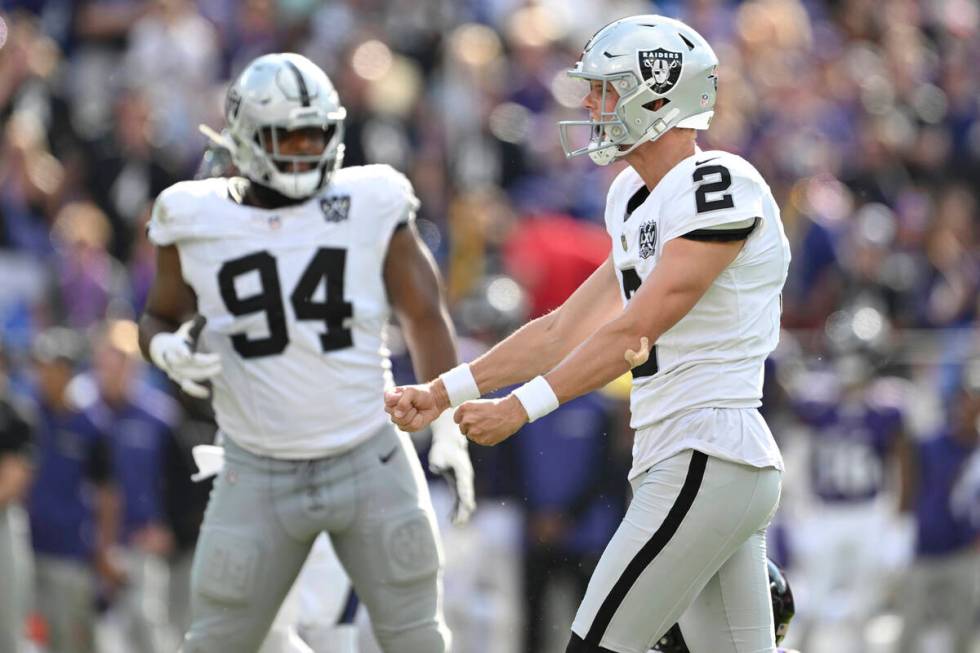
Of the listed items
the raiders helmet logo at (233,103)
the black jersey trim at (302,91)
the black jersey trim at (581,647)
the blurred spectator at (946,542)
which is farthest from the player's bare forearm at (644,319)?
the blurred spectator at (946,542)

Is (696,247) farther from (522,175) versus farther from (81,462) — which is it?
(522,175)

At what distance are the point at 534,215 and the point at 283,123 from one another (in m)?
5.05

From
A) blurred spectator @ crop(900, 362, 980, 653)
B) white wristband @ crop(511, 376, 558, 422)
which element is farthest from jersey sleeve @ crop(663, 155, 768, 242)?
blurred spectator @ crop(900, 362, 980, 653)

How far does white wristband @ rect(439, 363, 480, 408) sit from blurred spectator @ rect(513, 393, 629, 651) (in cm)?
404

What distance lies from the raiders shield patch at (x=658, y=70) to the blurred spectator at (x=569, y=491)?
163 inches

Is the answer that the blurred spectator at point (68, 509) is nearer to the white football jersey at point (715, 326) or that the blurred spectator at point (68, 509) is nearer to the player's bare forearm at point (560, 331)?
the player's bare forearm at point (560, 331)

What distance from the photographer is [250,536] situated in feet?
17.6

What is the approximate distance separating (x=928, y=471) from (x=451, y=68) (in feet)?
13.5

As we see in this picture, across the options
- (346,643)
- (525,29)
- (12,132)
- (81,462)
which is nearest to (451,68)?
(525,29)

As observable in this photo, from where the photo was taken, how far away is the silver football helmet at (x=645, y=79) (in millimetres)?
4734

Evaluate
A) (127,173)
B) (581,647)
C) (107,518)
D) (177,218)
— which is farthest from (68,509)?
(581,647)

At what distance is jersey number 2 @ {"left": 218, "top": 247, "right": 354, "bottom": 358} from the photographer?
547 cm

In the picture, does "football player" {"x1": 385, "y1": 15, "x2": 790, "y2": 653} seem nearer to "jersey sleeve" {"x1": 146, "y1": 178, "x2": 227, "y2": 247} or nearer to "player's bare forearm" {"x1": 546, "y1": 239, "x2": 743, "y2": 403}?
"player's bare forearm" {"x1": 546, "y1": 239, "x2": 743, "y2": 403}

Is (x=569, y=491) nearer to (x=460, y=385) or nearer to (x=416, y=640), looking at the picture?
Result: (x=416, y=640)
